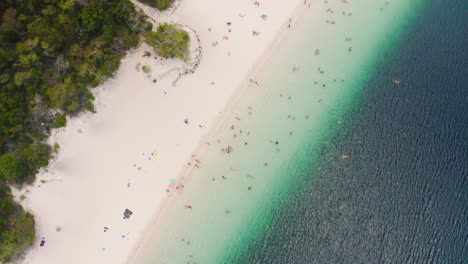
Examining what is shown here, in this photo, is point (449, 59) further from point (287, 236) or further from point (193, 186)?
point (193, 186)

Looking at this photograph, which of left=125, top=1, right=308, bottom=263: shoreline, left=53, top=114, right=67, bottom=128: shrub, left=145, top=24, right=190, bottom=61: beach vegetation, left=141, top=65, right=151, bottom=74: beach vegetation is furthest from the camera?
left=141, top=65, right=151, bottom=74: beach vegetation

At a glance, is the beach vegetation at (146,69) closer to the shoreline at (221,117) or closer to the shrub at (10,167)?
the shoreline at (221,117)

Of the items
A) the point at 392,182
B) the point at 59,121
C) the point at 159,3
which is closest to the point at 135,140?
the point at 59,121

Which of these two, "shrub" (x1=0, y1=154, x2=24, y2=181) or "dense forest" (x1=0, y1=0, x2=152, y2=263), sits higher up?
"dense forest" (x1=0, y1=0, x2=152, y2=263)

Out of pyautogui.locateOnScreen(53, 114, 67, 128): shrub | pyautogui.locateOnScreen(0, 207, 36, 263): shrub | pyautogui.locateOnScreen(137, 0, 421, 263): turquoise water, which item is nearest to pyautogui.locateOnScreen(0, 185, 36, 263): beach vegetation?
pyautogui.locateOnScreen(0, 207, 36, 263): shrub

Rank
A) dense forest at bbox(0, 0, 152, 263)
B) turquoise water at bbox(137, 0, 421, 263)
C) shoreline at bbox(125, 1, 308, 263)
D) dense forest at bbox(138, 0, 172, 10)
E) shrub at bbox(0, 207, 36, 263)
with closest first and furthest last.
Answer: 1. shrub at bbox(0, 207, 36, 263)
2. dense forest at bbox(0, 0, 152, 263)
3. shoreline at bbox(125, 1, 308, 263)
4. turquoise water at bbox(137, 0, 421, 263)
5. dense forest at bbox(138, 0, 172, 10)

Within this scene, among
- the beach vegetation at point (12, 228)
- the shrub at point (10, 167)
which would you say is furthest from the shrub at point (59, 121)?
the beach vegetation at point (12, 228)

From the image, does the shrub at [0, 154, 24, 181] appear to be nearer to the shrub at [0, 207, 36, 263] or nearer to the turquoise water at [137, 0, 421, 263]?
the shrub at [0, 207, 36, 263]
